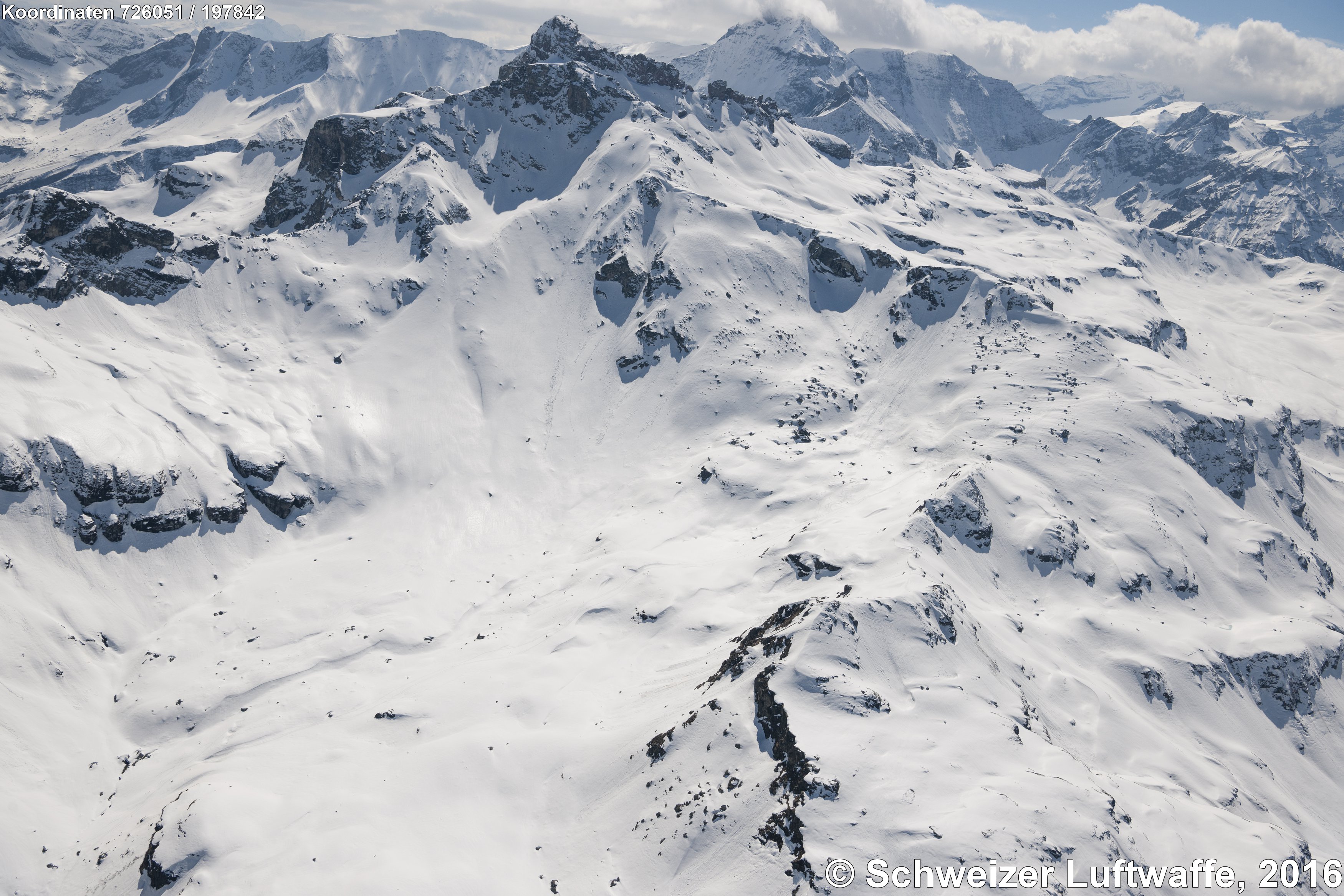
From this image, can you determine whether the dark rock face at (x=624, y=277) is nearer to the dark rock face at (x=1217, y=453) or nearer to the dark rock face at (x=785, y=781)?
the dark rock face at (x=1217, y=453)

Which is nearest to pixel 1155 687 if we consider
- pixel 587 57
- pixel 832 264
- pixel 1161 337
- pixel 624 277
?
pixel 832 264

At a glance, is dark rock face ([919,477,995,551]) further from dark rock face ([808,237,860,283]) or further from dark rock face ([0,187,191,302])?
dark rock face ([0,187,191,302])

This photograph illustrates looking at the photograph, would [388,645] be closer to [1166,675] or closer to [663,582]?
[663,582]

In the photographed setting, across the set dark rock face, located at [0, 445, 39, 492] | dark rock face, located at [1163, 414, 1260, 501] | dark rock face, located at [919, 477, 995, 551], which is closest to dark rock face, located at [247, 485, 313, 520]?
dark rock face, located at [0, 445, 39, 492]

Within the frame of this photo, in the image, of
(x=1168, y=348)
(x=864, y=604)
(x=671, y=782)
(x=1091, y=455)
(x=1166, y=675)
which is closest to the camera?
(x=671, y=782)

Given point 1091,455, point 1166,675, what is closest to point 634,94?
point 1091,455

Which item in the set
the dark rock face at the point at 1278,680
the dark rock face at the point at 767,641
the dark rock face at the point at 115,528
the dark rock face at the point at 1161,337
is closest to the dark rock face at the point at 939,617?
the dark rock face at the point at 767,641
